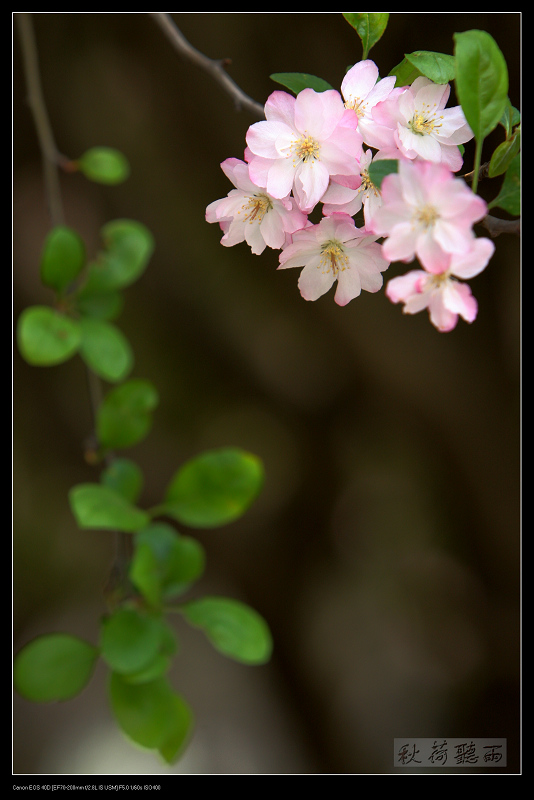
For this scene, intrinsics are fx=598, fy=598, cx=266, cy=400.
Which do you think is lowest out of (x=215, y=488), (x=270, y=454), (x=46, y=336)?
(x=270, y=454)

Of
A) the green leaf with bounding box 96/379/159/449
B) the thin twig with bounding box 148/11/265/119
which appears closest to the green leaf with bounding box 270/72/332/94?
the thin twig with bounding box 148/11/265/119

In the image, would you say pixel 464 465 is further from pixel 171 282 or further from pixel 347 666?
pixel 171 282

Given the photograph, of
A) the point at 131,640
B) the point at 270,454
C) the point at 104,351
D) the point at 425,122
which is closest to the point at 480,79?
the point at 425,122

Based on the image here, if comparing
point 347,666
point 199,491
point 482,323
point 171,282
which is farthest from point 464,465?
point 199,491

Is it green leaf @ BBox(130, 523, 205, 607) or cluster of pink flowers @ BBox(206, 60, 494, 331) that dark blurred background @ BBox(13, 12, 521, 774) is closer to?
cluster of pink flowers @ BBox(206, 60, 494, 331)

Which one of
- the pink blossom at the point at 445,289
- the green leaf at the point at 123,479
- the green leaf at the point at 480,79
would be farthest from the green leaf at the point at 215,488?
the green leaf at the point at 480,79

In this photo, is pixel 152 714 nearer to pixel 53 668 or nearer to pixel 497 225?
pixel 53 668

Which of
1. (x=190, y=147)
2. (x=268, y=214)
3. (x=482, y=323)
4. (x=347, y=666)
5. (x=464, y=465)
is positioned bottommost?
(x=347, y=666)
